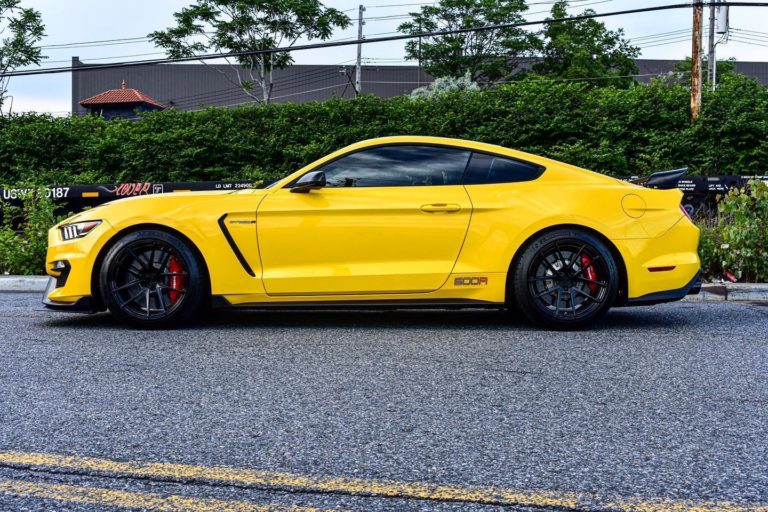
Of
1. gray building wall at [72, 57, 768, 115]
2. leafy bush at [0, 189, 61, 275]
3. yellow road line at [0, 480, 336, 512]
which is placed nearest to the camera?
yellow road line at [0, 480, 336, 512]

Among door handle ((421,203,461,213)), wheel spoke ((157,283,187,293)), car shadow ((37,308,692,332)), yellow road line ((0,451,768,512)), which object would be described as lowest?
yellow road line ((0,451,768,512))

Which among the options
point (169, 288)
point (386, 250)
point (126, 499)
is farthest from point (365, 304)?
point (126, 499)

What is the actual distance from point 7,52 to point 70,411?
33.4 meters

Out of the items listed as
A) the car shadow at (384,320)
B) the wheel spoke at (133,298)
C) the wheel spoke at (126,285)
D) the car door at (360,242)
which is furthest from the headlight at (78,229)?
the car door at (360,242)

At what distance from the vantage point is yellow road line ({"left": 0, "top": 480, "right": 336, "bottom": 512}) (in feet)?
8.30

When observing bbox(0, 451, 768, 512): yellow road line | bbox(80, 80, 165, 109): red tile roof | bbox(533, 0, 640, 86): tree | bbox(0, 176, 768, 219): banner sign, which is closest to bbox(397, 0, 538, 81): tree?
bbox(533, 0, 640, 86): tree

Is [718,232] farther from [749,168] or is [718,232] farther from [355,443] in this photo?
[749,168]

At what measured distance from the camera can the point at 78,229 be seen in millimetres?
6215

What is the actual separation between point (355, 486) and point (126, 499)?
2.50 ft

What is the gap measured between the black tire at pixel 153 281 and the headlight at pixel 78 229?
10.1 inches

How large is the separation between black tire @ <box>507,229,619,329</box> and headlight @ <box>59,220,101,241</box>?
3.31 meters

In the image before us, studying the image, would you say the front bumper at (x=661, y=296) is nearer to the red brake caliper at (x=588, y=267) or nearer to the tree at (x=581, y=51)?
the red brake caliper at (x=588, y=267)

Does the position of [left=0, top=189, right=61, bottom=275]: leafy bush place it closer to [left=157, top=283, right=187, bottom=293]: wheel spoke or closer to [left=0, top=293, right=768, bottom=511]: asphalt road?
[left=0, top=293, right=768, bottom=511]: asphalt road

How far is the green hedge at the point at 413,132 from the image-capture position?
18.9 metres
